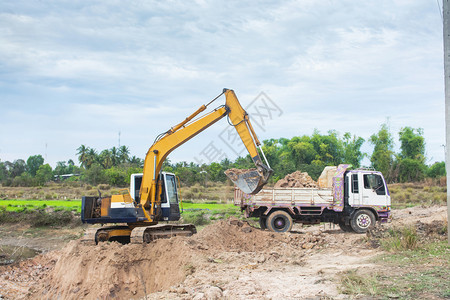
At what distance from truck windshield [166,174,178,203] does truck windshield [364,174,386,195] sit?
7899 millimetres

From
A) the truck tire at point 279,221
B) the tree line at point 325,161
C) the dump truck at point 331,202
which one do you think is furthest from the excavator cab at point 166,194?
the tree line at point 325,161

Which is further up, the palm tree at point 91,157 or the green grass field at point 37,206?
the palm tree at point 91,157

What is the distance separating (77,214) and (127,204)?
18291mm

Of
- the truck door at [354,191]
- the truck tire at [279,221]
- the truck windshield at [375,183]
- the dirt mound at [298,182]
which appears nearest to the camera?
the truck tire at [279,221]

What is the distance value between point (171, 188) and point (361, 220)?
8.03 m

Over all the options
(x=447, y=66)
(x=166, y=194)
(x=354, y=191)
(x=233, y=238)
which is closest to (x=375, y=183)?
(x=354, y=191)

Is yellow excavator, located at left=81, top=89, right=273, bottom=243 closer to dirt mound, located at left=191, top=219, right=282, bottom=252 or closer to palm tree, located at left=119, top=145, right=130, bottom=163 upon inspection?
dirt mound, located at left=191, top=219, right=282, bottom=252

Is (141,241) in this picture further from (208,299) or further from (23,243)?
(23,243)

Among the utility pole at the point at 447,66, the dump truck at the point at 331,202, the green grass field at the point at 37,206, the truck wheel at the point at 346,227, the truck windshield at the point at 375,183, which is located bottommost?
the green grass field at the point at 37,206

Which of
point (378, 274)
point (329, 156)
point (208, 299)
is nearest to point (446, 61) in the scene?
point (378, 274)

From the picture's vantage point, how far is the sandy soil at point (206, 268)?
7.80 meters

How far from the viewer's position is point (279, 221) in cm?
1642

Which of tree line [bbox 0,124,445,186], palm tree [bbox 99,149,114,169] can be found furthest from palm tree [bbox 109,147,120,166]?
tree line [bbox 0,124,445,186]

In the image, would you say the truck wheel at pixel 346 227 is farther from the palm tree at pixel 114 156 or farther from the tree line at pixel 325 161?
the palm tree at pixel 114 156
